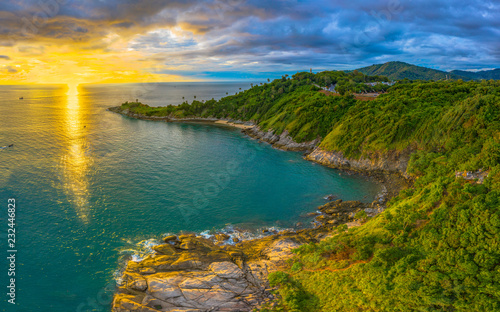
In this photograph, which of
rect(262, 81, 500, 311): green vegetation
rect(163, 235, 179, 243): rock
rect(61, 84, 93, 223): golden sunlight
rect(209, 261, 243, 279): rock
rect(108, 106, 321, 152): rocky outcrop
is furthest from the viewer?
rect(108, 106, 321, 152): rocky outcrop

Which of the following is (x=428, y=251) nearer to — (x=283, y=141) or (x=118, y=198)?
(x=118, y=198)

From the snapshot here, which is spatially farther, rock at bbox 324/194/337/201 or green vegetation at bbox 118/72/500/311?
rock at bbox 324/194/337/201

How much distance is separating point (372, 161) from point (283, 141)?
35493 millimetres

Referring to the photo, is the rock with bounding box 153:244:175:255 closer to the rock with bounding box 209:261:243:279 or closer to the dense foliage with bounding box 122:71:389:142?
the rock with bounding box 209:261:243:279

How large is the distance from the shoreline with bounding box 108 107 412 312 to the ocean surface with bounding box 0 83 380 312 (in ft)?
10.3

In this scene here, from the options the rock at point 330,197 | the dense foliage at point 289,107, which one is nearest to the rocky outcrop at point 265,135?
the dense foliage at point 289,107

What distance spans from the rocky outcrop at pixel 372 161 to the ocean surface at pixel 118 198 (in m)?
4.66

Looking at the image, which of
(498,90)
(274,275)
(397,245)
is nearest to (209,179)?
(274,275)

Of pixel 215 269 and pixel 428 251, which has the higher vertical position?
pixel 428 251

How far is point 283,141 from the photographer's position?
9956cm

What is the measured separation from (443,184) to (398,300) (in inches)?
693

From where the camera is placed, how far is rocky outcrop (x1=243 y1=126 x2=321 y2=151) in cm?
9359

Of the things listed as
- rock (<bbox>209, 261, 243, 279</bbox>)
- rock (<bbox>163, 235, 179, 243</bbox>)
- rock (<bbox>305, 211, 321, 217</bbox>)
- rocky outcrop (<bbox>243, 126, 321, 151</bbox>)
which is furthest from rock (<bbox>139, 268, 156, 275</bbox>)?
rocky outcrop (<bbox>243, 126, 321, 151</bbox>)

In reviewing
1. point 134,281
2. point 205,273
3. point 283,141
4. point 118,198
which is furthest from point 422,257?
point 283,141
